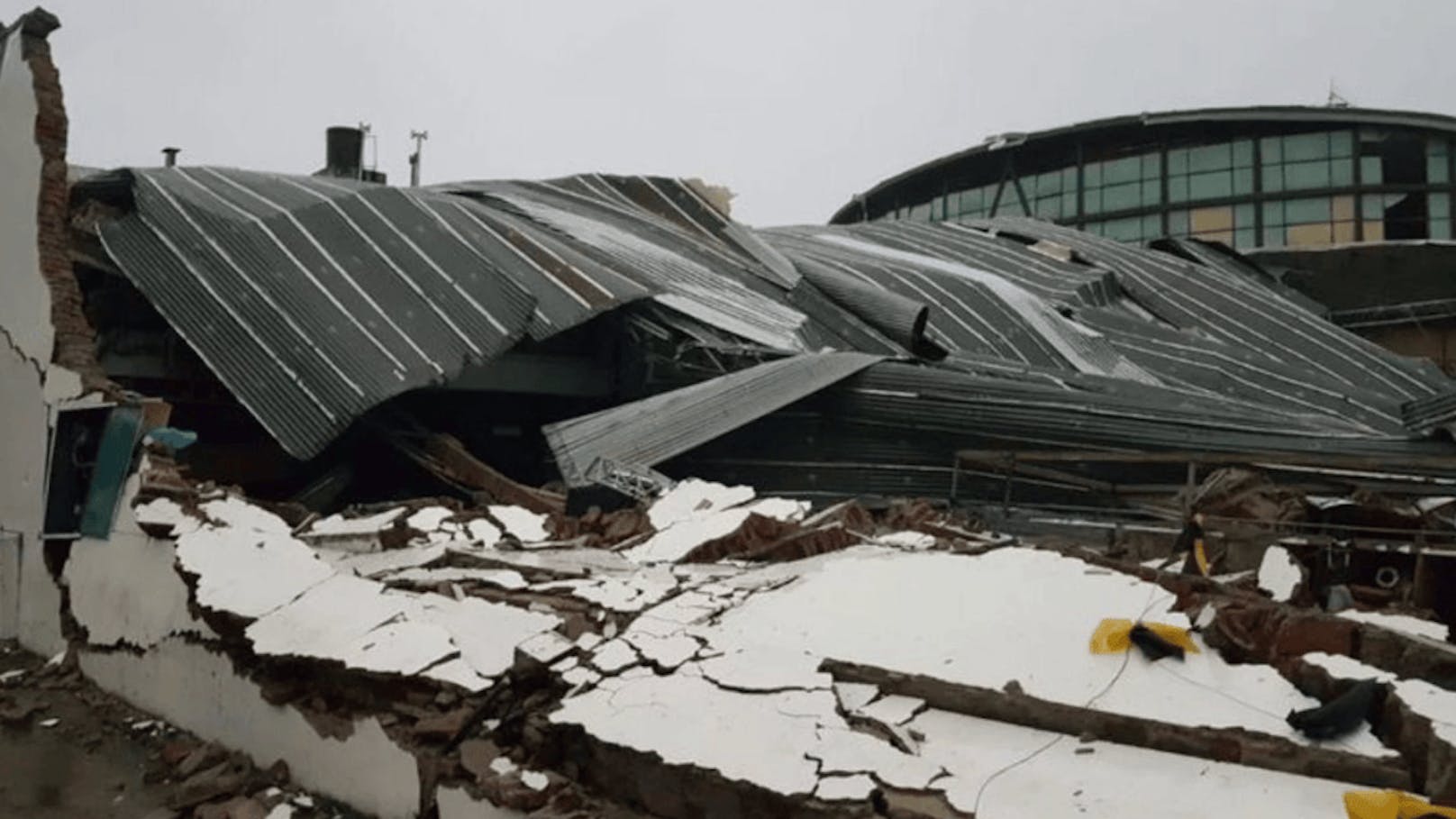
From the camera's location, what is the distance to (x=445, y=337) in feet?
30.3

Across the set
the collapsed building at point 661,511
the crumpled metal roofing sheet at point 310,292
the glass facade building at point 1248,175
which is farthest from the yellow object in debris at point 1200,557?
the glass facade building at point 1248,175

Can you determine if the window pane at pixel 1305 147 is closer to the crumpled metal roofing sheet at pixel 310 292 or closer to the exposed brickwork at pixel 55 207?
the crumpled metal roofing sheet at pixel 310 292

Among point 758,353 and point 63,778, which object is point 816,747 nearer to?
point 63,778

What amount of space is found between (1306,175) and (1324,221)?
1530mm

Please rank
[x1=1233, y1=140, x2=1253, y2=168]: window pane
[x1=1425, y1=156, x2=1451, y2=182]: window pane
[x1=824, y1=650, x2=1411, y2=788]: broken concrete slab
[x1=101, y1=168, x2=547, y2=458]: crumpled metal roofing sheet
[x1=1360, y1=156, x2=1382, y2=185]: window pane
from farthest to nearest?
[x1=1233, y1=140, x2=1253, y2=168]: window pane
[x1=1360, y1=156, x2=1382, y2=185]: window pane
[x1=1425, y1=156, x2=1451, y2=182]: window pane
[x1=101, y1=168, x2=547, y2=458]: crumpled metal roofing sheet
[x1=824, y1=650, x2=1411, y2=788]: broken concrete slab

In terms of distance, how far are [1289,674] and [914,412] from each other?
5.76 metres

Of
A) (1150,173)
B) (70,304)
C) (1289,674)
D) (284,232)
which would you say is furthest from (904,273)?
(1150,173)

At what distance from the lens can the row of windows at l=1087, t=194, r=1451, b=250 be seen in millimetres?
27906

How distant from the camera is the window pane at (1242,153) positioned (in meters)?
29.4

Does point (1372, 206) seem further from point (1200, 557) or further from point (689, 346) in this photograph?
point (1200, 557)

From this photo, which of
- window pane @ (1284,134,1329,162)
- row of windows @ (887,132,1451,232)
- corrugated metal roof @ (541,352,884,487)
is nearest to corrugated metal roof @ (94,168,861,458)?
corrugated metal roof @ (541,352,884,487)

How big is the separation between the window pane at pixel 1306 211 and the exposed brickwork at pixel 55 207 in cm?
3010

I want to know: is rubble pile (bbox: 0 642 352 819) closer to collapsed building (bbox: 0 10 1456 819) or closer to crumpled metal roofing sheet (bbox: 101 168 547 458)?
collapsed building (bbox: 0 10 1456 819)

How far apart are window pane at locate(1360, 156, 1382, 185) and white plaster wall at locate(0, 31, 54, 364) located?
103 feet
